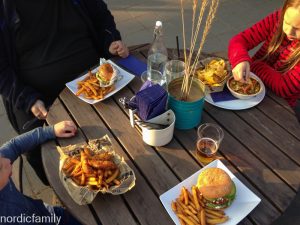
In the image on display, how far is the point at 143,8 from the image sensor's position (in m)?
4.40

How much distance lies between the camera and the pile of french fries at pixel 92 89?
1.87 metres

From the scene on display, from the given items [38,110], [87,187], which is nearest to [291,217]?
[87,187]

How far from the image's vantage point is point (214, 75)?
6.01ft

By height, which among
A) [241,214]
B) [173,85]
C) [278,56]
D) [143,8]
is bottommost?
[143,8]

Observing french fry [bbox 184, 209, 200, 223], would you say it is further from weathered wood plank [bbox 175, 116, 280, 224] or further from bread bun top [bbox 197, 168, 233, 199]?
weathered wood plank [bbox 175, 116, 280, 224]

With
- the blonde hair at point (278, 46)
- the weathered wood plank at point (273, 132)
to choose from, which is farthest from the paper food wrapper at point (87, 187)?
the blonde hair at point (278, 46)

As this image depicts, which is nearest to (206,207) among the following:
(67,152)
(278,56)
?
(67,152)

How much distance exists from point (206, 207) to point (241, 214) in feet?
0.48

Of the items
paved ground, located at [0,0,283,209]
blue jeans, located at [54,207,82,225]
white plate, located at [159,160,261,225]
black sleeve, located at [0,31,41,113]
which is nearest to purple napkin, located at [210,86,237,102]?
white plate, located at [159,160,261,225]

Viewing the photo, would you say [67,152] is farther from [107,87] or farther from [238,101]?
[238,101]

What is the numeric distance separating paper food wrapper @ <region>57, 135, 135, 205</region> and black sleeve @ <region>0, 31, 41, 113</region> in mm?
755

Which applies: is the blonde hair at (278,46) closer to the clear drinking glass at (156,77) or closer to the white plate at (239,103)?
the white plate at (239,103)

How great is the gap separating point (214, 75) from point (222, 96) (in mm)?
134

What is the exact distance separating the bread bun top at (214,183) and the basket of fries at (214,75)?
572mm
